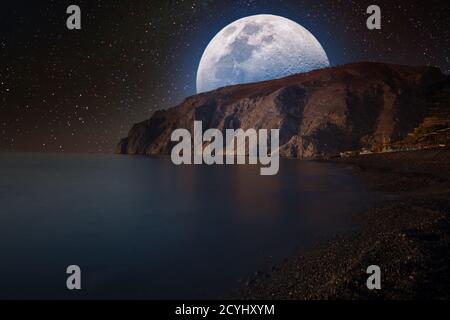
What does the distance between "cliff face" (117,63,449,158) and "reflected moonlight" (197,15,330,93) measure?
7803 millimetres

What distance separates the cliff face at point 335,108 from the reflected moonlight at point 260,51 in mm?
7803

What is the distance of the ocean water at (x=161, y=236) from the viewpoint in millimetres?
11203

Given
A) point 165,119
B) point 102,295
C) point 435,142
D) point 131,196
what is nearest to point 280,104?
point 435,142

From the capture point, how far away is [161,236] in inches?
683

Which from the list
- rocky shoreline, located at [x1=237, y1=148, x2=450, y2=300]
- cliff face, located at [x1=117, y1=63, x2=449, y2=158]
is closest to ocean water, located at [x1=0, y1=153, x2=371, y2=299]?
rocky shoreline, located at [x1=237, y1=148, x2=450, y2=300]

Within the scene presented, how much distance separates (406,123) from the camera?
84.2 meters

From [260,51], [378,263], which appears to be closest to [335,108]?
[260,51]

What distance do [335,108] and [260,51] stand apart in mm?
51225

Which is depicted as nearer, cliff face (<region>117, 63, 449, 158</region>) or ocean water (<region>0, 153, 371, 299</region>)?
ocean water (<region>0, 153, 371, 299</region>)

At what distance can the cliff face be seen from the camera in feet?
286

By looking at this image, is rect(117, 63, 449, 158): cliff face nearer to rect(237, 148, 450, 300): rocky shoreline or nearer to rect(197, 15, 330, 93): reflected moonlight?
rect(197, 15, 330, 93): reflected moonlight

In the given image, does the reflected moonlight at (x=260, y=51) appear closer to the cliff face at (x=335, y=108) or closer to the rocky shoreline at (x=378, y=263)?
the cliff face at (x=335, y=108)

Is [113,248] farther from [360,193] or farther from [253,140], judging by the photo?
[253,140]
